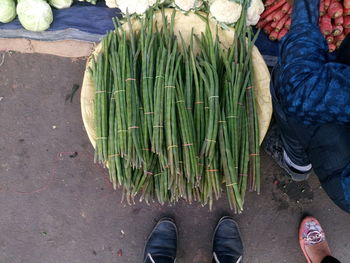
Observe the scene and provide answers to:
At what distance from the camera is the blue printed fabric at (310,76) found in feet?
3.94

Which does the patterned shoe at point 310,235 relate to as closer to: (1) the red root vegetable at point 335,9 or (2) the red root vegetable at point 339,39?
(2) the red root vegetable at point 339,39

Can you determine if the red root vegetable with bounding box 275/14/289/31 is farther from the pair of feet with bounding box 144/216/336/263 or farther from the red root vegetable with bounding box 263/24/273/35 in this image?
the pair of feet with bounding box 144/216/336/263

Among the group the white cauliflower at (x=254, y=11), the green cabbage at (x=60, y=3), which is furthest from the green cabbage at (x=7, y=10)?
the white cauliflower at (x=254, y=11)

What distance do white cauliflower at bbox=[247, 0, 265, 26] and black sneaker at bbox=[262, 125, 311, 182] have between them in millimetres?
875

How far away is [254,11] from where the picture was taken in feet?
7.54

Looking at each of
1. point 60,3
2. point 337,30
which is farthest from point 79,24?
point 337,30

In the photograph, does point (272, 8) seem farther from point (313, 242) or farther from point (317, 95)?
point (313, 242)

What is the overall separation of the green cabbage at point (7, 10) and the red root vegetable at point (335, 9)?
2.49 m

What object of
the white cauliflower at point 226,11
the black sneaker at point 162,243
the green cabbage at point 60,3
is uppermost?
the green cabbage at point 60,3

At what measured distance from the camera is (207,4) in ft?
7.59

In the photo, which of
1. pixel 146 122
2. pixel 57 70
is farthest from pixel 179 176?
pixel 57 70

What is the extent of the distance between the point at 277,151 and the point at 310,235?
0.72m

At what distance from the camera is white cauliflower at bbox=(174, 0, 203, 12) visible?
7.30ft

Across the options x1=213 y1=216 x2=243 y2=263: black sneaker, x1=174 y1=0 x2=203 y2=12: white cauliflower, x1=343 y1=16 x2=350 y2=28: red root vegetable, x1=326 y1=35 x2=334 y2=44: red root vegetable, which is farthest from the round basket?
x1=213 y1=216 x2=243 y2=263: black sneaker
